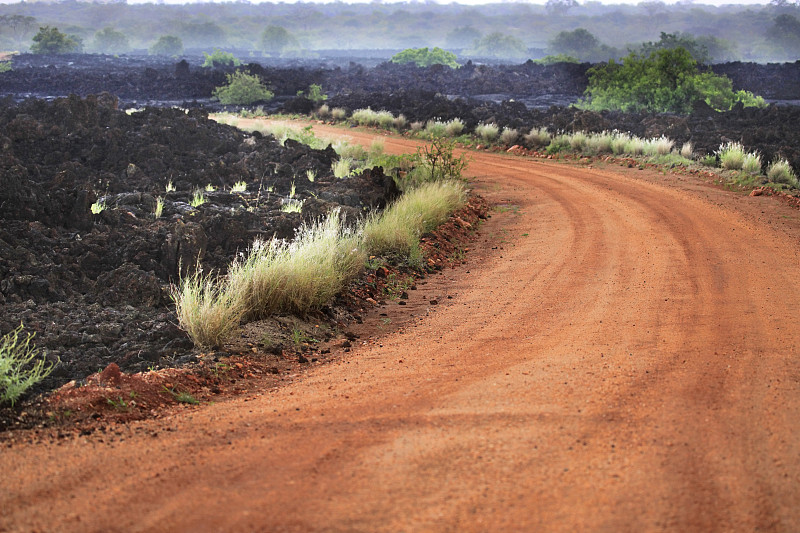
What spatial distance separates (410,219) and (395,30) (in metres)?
145

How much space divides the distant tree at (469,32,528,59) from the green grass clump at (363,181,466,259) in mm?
106922

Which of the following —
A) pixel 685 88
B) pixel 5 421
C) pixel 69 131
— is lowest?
pixel 5 421

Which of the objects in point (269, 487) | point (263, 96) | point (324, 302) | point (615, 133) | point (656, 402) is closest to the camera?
point (269, 487)

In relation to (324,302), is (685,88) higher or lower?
higher

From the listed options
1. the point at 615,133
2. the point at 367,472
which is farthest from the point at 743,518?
the point at 615,133

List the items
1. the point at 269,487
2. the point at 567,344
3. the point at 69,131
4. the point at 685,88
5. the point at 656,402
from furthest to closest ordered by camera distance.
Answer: the point at 685,88
the point at 69,131
the point at 567,344
the point at 656,402
the point at 269,487

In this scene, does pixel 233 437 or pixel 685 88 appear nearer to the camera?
pixel 233 437

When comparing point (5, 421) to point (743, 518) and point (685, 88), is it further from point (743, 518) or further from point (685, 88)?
point (685, 88)

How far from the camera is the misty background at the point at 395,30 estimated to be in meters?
94.8

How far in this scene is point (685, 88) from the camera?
3077 centimetres

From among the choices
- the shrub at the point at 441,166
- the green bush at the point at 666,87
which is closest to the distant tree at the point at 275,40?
the green bush at the point at 666,87

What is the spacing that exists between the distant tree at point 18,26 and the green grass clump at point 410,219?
3834 inches

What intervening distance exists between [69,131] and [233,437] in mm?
14804

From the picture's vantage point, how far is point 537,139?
23.2 meters
